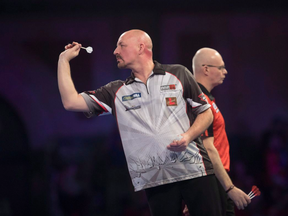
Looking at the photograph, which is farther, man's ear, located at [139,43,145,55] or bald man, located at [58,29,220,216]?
man's ear, located at [139,43,145,55]

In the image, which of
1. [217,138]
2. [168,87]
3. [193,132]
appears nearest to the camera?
A: [193,132]

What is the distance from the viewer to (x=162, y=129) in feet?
7.55

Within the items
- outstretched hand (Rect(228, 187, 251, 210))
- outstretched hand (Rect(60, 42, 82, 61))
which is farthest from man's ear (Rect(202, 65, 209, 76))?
outstretched hand (Rect(60, 42, 82, 61))

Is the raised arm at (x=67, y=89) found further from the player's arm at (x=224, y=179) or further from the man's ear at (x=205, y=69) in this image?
the man's ear at (x=205, y=69)

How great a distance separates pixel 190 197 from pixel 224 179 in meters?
0.38

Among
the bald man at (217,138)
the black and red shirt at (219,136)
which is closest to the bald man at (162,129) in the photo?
the bald man at (217,138)

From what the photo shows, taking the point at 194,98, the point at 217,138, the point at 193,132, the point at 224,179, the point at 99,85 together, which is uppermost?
the point at 99,85

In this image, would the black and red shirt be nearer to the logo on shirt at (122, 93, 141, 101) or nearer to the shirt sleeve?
the shirt sleeve

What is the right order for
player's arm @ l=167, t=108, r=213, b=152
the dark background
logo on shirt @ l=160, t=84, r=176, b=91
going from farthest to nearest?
the dark background
logo on shirt @ l=160, t=84, r=176, b=91
player's arm @ l=167, t=108, r=213, b=152

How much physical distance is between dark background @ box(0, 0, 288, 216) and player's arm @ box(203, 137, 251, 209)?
2.71 meters

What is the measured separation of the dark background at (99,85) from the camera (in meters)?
5.07

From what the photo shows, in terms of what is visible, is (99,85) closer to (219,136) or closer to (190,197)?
(219,136)

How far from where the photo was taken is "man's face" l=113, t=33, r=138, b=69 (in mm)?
2508

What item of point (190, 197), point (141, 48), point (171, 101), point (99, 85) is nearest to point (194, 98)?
point (171, 101)
